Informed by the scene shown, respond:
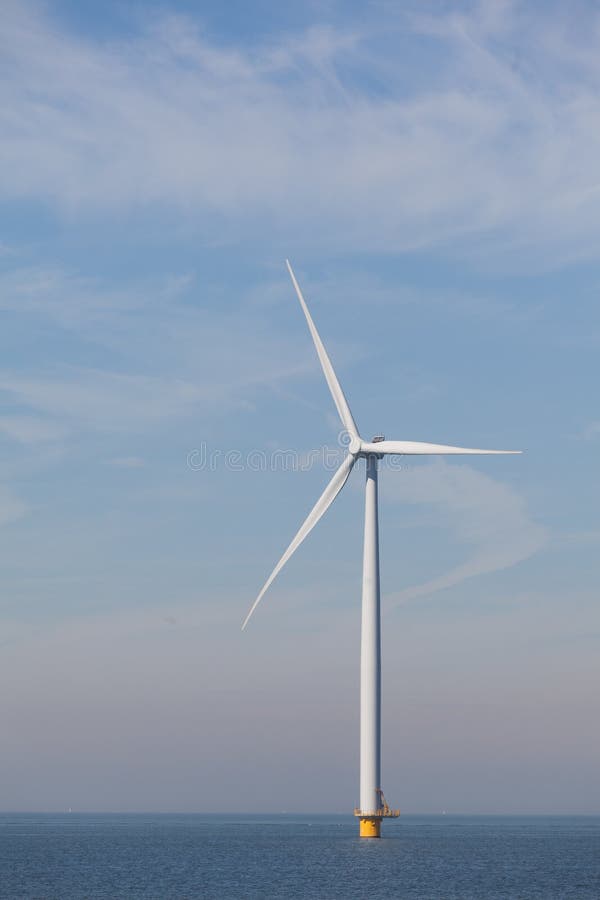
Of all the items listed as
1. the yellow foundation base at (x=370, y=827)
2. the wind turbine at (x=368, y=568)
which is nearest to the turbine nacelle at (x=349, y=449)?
the wind turbine at (x=368, y=568)

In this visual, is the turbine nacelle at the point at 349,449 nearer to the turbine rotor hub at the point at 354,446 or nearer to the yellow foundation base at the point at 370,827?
the turbine rotor hub at the point at 354,446

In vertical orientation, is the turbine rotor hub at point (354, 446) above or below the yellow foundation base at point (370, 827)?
above

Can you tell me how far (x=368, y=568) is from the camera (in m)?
133

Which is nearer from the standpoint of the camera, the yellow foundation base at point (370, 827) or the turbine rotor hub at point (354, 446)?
the yellow foundation base at point (370, 827)

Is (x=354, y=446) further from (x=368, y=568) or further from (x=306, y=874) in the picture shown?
(x=306, y=874)

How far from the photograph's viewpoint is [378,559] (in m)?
134

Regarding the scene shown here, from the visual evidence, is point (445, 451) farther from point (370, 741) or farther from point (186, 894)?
point (186, 894)

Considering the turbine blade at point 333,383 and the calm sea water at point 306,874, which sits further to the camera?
the turbine blade at point 333,383

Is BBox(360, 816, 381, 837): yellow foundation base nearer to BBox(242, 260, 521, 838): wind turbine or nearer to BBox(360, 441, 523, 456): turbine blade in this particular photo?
BBox(242, 260, 521, 838): wind turbine

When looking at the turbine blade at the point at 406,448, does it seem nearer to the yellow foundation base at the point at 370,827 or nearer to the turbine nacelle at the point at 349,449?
the turbine nacelle at the point at 349,449

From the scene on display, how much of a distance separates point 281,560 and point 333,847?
7572cm

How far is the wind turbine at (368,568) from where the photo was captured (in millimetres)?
129000

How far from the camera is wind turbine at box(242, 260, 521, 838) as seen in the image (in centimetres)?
12900

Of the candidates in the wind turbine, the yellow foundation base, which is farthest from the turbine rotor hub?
the yellow foundation base
